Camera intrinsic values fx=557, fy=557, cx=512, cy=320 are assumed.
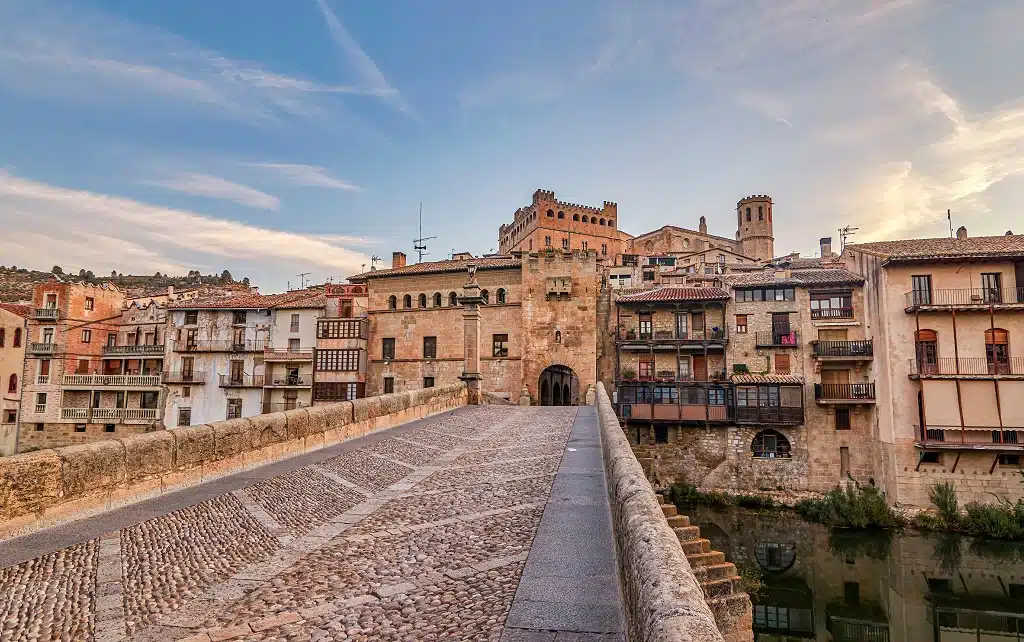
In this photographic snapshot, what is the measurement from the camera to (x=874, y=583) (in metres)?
21.0

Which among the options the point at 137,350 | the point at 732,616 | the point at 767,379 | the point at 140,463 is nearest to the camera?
the point at 732,616

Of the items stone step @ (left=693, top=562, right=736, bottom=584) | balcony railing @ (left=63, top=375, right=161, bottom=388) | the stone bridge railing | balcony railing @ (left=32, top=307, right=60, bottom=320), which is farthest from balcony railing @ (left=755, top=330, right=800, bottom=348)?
balcony railing @ (left=32, top=307, right=60, bottom=320)

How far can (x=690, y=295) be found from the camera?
107 feet

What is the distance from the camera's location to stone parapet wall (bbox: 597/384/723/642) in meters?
2.14

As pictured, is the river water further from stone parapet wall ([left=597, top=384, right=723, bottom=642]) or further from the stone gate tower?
the stone gate tower

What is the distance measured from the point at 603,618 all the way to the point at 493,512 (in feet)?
9.12

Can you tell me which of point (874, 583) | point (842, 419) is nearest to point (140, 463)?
point (874, 583)

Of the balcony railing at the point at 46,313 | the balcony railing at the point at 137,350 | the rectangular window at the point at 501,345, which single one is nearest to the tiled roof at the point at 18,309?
the balcony railing at the point at 46,313

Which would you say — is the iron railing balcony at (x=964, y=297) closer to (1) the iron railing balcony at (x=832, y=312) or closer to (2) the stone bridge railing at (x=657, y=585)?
(1) the iron railing balcony at (x=832, y=312)

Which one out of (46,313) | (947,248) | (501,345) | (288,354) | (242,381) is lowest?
(242,381)

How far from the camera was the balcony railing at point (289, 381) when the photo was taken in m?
39.1

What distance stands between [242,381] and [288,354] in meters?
4.11

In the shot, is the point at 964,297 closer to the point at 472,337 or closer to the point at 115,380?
the point at 472,337

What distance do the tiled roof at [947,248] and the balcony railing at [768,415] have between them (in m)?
8.99
